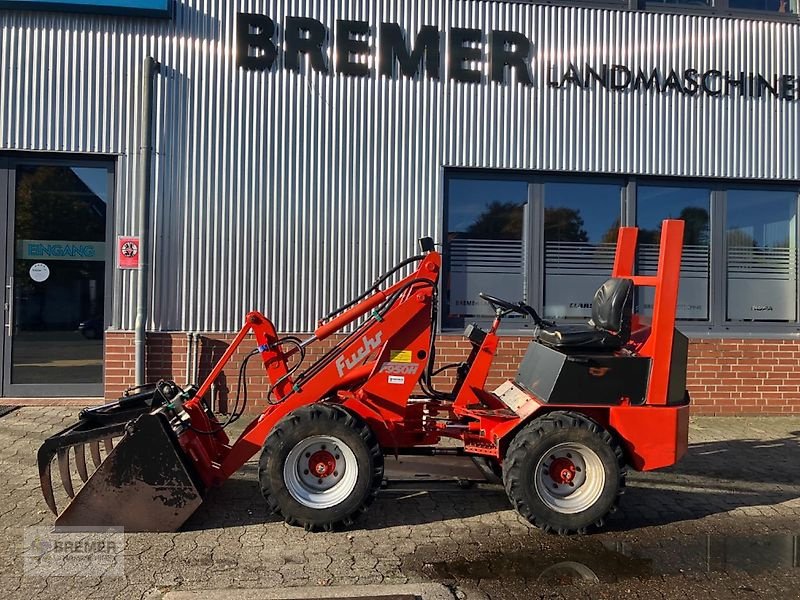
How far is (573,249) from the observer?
871 centimetres

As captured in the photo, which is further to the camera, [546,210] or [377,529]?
[546,210]

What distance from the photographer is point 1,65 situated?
7.86m

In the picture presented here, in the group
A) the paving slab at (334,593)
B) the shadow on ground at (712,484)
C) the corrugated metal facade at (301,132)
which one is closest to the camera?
the paving slab at (334,593)

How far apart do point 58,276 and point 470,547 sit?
6376 mm

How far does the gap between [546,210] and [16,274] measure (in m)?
6.68

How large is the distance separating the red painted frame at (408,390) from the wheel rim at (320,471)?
0.29 m

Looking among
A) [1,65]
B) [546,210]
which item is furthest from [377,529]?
[1,65]

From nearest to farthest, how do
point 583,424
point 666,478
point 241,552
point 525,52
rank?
point 241,552 → point 583,424 → point 666,478 → point 525,52

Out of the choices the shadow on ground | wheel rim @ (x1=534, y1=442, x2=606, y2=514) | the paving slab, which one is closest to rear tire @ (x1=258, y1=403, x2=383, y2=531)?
the paving slab

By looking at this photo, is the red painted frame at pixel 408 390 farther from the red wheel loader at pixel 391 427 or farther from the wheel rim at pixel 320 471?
the wheel rim at pixel 320 471

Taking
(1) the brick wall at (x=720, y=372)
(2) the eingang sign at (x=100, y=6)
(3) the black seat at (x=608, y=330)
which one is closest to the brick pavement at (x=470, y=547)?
(3) the black seat at (x=608, y=330)

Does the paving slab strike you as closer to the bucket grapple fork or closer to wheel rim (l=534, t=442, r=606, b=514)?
the bucket grapple fork

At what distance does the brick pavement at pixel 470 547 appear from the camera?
3752 mm

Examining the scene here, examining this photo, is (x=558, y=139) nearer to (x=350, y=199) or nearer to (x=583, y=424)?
(x=350, y=199)
